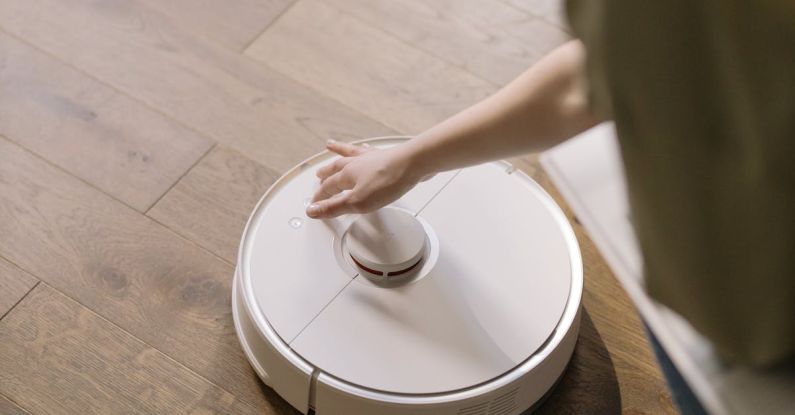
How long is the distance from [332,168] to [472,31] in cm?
53

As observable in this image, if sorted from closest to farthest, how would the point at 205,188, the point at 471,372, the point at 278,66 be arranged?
the point at 471,372
the point at 205,188
the point at 278,66

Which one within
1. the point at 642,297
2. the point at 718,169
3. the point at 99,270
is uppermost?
the point at 718,169

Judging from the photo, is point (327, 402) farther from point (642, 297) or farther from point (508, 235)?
point (642, 297)

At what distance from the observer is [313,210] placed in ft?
3.55

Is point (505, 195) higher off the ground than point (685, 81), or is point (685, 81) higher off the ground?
point (685, 81)

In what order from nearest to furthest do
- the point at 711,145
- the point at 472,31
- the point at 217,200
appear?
the point at 711,145 → the point at 217,200 → the point at 472,31

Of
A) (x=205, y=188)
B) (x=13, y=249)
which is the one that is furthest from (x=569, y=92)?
(x=13, y=249)

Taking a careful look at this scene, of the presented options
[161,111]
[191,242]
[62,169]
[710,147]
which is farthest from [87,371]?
[710,147]

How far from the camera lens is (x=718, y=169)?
45 centimetres

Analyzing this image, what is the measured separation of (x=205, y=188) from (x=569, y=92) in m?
0.71

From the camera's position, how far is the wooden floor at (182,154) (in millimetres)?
1138

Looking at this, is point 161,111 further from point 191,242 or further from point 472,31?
point 472,31

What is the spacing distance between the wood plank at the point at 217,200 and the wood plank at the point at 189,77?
0.10 ft

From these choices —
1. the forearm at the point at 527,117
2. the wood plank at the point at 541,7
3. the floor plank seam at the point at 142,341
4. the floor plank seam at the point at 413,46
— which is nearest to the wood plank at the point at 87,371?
the floor plank seam at the point at 142,341
